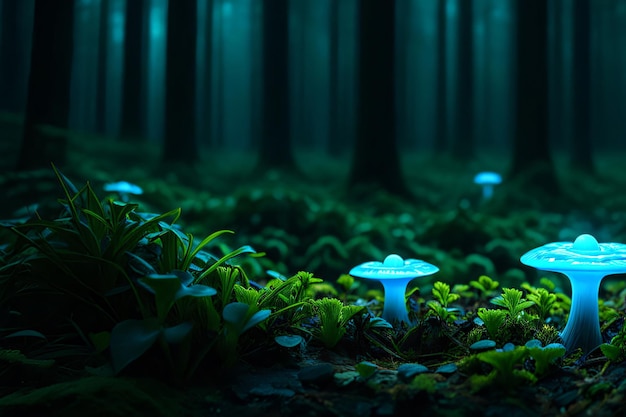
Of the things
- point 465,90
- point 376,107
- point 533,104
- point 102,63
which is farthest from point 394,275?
point 102,63

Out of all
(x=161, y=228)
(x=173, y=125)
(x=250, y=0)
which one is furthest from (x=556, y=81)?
(x=161, y=228)

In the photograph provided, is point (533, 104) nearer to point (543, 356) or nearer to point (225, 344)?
point (543, 356)

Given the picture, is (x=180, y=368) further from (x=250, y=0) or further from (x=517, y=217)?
(x=250, y=0)

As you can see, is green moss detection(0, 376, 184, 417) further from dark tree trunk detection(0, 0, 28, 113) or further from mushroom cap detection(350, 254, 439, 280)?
dark tree trunk detection(0, 0, 28, 113)

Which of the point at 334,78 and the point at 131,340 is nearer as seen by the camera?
the point at 131,340

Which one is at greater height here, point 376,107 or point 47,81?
point 376,107

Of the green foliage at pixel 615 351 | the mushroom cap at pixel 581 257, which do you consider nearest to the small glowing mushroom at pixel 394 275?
the mushroom cap at pixel 581 257

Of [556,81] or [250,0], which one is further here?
[250,0]
